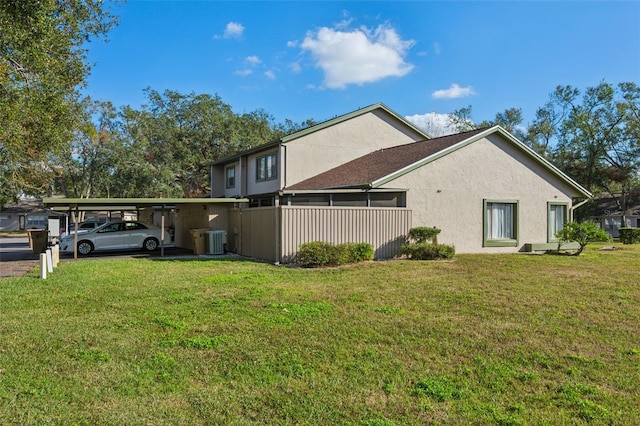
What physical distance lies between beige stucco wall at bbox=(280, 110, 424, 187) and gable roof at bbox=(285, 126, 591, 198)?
0.55 meters

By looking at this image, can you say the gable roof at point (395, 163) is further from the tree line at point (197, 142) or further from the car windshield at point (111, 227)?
the tree line at point (197, 142)

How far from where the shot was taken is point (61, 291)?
905cm

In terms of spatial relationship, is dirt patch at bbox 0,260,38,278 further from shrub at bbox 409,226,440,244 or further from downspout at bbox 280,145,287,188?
shrub at bbox 409,226,440,244

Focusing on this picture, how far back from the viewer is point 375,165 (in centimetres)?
1866

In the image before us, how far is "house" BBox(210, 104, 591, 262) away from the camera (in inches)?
587

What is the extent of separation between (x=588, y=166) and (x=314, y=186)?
113 ft

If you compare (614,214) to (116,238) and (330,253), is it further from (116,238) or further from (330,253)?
(116,238)

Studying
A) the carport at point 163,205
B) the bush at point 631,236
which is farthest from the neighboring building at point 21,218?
the bush at point 631,236

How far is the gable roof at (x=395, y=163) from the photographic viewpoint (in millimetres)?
16062

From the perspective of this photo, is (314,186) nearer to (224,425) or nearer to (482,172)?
(482,172)

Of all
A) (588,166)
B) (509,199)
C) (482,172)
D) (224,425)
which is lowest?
(224,425)

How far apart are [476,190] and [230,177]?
47.8 ft

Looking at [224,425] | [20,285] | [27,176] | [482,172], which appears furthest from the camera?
[27,176]

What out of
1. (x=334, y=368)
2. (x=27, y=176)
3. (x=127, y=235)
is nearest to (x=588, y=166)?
(x=127, y=235)
